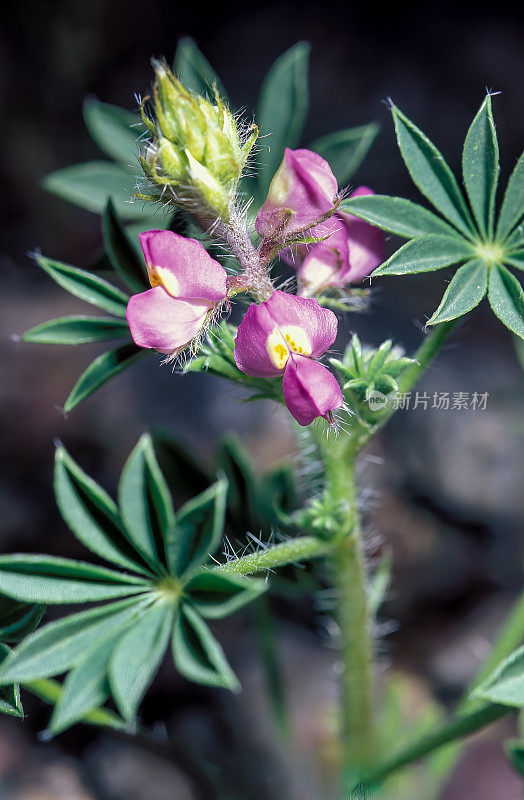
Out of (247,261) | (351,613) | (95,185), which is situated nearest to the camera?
(247,261)

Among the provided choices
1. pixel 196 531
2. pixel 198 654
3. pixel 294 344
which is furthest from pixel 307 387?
pixel 198 654

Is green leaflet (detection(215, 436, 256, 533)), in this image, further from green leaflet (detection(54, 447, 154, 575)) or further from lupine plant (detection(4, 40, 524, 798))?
green leaflet (detection(54, 447, 154, 575))

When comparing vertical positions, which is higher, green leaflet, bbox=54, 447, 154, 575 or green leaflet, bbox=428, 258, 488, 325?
green leaflet, bbox=428, 258, 488, 325

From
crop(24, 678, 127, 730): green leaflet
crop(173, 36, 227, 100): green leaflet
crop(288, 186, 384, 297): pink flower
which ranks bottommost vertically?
crop(24, 678, 127, 730): green leaflet

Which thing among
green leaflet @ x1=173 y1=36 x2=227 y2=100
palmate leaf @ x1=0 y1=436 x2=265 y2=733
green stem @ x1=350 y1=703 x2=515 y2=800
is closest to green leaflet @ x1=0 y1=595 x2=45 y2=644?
palmate leaf @ x1=0 y1=436 x2=265 y2=733

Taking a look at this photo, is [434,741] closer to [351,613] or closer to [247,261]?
[351,613]

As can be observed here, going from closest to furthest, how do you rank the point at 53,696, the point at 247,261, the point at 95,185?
the point at 247,261 < the point at 53,696 < the point at 95,185

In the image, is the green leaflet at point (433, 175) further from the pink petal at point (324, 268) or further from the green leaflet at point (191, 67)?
the green leaflet at point (191, 67)

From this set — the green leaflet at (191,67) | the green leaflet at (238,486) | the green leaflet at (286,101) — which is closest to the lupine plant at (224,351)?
the green leaflet at (286,101)
